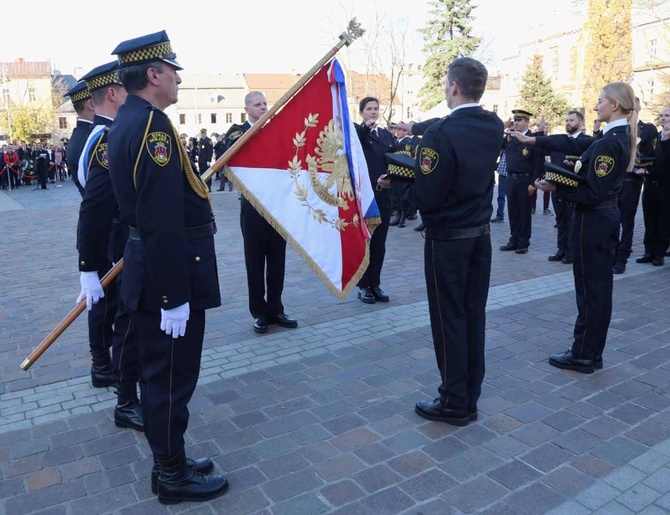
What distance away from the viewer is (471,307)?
148 inches

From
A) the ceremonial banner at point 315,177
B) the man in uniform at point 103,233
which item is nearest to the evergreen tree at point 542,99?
the ceremonial banner at point 315,177

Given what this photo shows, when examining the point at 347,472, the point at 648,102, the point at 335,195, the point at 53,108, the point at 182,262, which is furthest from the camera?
the point at 53,108

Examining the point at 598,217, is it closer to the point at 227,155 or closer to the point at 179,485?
the point at 227,155

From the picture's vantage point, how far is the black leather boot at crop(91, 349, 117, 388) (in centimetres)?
446

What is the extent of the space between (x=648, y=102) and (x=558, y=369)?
42.1m

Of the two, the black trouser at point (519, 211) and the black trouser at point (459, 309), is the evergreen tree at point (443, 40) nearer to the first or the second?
the black trouser at point (519, 211)

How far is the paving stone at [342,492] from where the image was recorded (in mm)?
2980

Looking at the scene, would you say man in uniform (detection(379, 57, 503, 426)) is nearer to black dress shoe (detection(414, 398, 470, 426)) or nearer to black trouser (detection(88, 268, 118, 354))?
black dress shoe (detection(414, 398, 470, 426))

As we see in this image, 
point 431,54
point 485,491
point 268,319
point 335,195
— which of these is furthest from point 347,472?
point 431,54

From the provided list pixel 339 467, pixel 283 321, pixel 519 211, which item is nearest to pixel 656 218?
pixel 519 211

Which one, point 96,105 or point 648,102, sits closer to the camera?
point 96,105

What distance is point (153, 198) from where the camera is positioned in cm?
261

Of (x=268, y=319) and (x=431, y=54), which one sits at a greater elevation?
(x=431, y=54)

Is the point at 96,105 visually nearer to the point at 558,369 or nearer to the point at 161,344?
the point at 161,344
